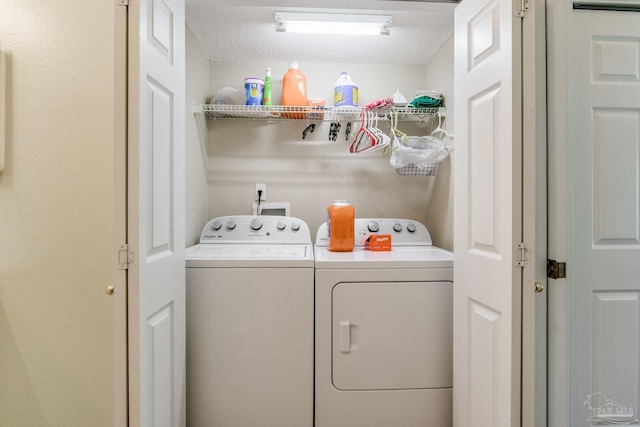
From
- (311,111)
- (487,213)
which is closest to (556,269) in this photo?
(487,213)

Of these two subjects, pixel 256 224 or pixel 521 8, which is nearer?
pixel 521 8

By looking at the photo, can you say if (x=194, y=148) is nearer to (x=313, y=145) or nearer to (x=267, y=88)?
(x=267, y=88)

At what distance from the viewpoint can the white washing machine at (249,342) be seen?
160cm

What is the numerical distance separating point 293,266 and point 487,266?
2.80 ft

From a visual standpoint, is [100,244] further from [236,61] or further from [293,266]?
[236,61]

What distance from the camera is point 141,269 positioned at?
3.61 ft

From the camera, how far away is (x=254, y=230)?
2.20 meters

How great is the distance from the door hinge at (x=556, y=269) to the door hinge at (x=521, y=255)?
0.14 meters

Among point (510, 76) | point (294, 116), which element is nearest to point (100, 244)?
point (294, 116)

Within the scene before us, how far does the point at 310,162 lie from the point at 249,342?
1.38 m

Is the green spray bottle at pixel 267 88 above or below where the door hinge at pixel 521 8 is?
above

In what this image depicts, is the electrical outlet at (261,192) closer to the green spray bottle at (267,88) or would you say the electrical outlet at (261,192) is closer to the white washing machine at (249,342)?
the green spray bottle at (267,88)

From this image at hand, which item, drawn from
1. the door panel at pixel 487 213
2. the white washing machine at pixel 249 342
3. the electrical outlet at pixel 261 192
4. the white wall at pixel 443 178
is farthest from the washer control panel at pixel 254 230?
the door panel at pixel 487 213

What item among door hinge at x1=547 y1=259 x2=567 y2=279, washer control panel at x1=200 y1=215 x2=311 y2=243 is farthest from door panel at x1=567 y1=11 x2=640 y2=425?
washer control panel at x1=200 y1=215 x2=311 y2=243
